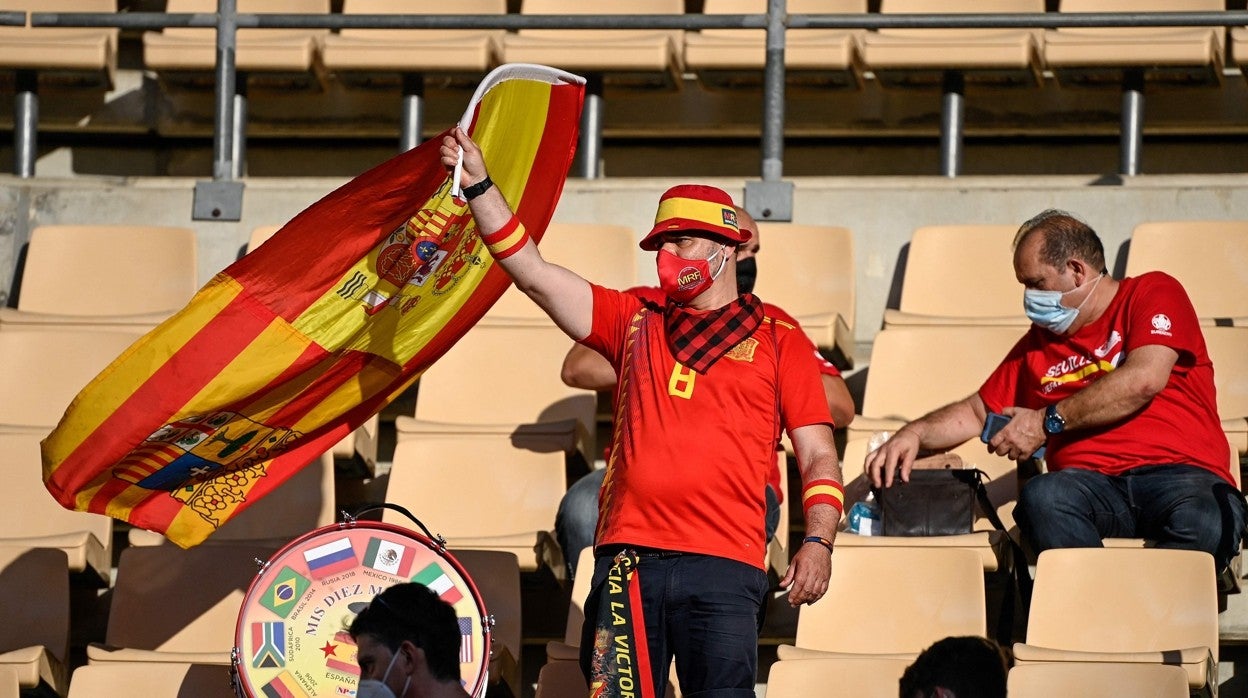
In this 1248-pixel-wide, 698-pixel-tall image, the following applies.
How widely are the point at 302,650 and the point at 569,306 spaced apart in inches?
40.3

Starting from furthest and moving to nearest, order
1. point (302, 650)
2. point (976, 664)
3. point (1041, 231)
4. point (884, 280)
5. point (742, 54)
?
point (742, 54), point (884, 280), point (1041, 231), point (302, 650), point (976, 664)

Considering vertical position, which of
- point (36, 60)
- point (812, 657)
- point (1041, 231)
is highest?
point (36, 60)

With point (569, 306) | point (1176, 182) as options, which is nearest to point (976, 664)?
point (569, 306)

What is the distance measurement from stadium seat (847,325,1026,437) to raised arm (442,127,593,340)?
2.04 meters

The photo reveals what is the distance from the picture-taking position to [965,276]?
6141 mm

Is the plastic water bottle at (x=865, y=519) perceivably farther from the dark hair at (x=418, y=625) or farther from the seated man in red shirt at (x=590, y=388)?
the dark hair at (x=418, y=625)

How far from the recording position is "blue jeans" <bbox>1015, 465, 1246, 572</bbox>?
4570 mm

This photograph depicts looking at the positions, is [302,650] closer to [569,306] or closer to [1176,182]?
[569,306]

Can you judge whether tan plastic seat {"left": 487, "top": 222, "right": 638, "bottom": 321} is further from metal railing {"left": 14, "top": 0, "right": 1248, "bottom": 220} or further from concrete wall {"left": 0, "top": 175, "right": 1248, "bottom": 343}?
metal railing {"left": 14, "top": 0, "right": 1248, "bottom": 220}

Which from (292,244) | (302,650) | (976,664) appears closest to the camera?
(976,664)

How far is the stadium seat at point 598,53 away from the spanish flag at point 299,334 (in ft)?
8.90

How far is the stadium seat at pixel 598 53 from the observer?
7066 mm

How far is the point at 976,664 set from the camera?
12.0 ft

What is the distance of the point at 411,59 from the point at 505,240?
12.0 ft
